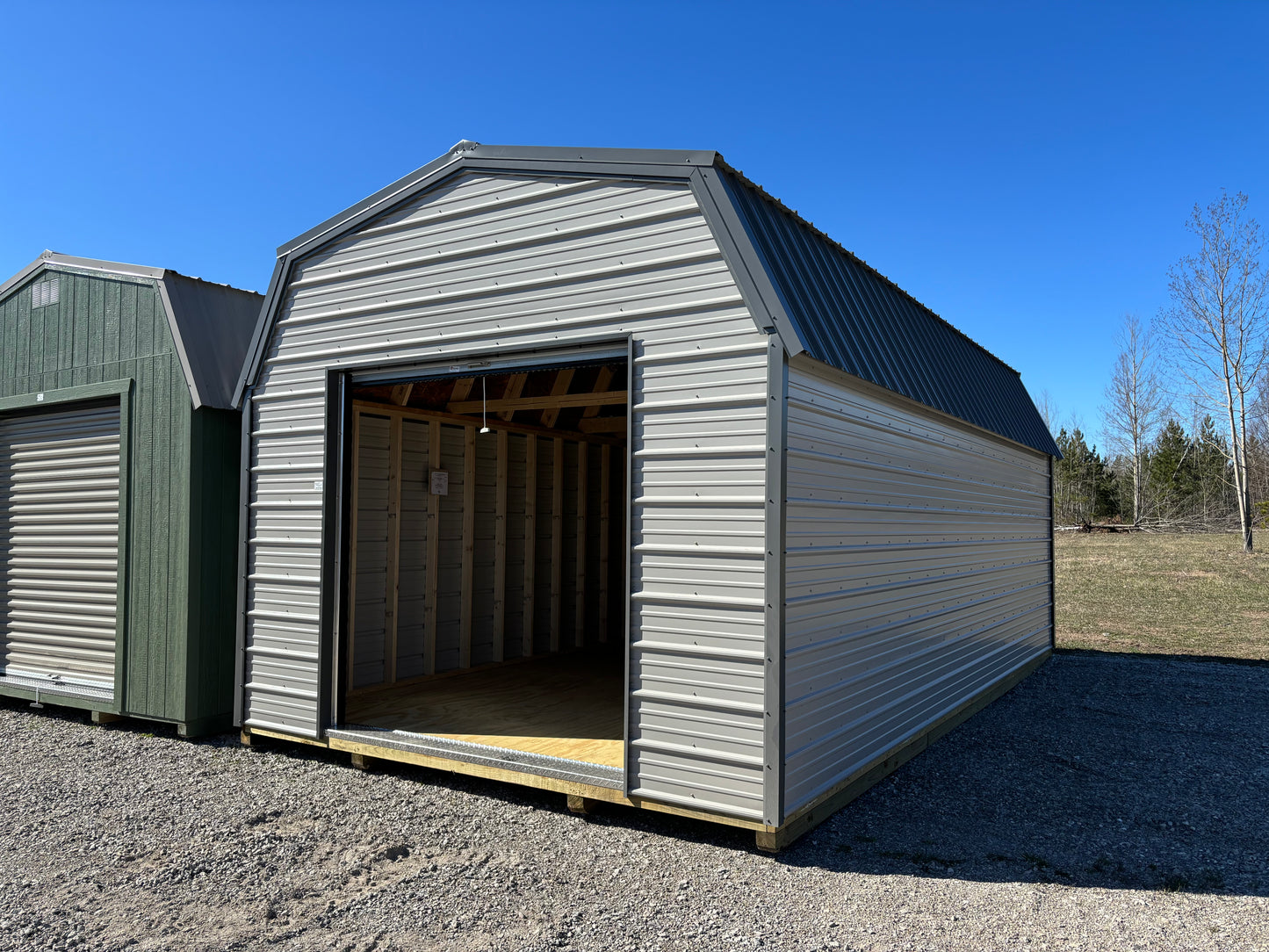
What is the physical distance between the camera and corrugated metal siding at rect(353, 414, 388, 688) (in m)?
7.46

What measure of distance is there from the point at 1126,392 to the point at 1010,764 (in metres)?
33.5

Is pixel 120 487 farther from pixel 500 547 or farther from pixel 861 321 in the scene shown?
pixel 861 321

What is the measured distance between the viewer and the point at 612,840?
14.9 feet

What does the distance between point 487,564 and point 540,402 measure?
191 cm

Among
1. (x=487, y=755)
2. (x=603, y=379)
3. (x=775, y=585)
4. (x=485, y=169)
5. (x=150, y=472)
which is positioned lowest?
(x=487, y=755)

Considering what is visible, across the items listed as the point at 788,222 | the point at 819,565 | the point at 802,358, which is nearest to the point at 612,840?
the point at 819,565

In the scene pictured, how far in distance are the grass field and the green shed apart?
1120cm

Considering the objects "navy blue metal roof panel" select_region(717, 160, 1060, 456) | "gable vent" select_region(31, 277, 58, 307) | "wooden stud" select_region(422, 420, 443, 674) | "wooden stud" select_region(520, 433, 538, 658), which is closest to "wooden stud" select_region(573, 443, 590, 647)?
"wooden stud" select_region(520, 433, 538, 658)

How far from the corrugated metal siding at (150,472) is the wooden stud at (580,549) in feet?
14.2

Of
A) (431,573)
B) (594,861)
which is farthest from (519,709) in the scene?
(594,861)

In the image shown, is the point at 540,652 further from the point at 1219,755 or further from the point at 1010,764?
the point at 1219,755

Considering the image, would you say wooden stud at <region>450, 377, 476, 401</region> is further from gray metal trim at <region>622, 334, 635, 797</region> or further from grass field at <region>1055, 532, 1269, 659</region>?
grass field at <region>1055, 532, 1269, 659</region>

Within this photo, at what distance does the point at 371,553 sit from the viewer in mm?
7586

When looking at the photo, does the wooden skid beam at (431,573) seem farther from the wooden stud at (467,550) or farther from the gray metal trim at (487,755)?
the gray metal trim at (487,755)
